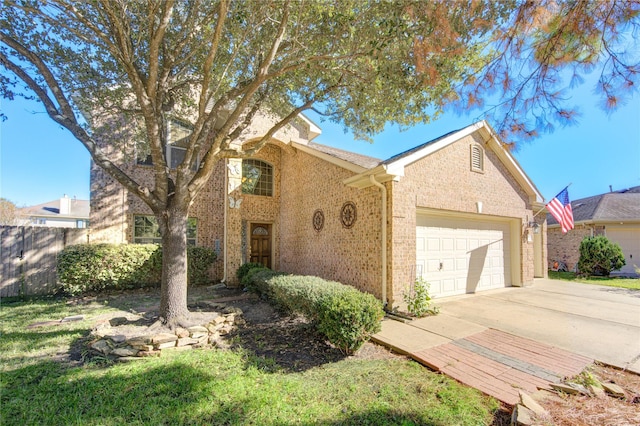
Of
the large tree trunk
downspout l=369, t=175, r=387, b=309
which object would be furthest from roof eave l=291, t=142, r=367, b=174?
the large tree trunk

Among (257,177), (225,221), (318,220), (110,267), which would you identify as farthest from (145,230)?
(318,220)

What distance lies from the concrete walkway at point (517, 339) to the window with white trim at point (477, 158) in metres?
4.10

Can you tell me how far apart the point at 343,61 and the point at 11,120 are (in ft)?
25.0

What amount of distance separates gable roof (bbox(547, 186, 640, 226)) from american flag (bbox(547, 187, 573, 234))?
264 inches

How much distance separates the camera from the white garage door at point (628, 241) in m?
15.0

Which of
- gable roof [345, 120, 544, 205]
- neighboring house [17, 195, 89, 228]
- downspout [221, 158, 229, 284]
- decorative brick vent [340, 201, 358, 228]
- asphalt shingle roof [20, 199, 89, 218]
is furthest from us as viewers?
asphalt shingle roof [20, 199, 89, 218]

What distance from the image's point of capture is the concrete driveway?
15.5 feet

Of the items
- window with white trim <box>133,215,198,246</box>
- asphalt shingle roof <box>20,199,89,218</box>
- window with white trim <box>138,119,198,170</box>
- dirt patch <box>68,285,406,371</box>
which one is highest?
window with white trim <box>138,119,198,170</box>

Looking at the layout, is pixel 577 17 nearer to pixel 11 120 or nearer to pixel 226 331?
pixel 226 331

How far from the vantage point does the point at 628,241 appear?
50.3ft

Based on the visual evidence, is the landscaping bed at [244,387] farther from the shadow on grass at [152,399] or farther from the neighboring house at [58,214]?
the neighboring house at [58,214]

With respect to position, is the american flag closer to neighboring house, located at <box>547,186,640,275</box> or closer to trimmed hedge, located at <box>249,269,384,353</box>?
neighboring house, located at <box>547,186,640,275</box>

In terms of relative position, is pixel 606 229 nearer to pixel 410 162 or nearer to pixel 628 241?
pixel 628 241

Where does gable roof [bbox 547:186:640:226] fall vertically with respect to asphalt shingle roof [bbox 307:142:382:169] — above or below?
below
